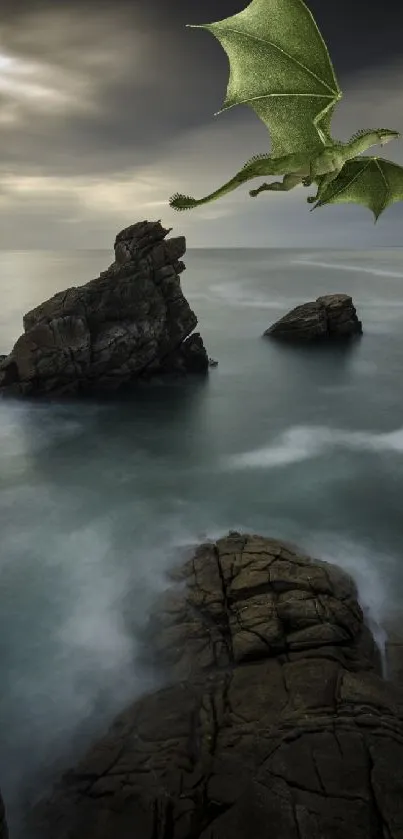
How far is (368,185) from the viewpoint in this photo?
1.74 meters

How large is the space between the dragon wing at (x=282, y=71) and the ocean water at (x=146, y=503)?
1423cm

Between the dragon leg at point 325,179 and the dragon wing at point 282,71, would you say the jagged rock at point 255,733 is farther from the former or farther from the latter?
the dragon wing at point 282,71

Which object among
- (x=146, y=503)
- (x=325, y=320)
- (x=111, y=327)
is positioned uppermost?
(x=325, y=320)

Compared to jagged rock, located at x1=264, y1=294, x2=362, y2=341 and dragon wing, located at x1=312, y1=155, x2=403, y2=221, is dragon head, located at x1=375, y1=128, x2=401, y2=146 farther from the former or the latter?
jagged rock, located at x1=264, y1=294, x2=362, y2=341

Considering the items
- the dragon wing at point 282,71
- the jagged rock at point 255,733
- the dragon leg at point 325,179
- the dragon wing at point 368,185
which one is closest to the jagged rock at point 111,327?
the jagged rock at point 255,733

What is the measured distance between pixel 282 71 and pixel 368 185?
0.47m

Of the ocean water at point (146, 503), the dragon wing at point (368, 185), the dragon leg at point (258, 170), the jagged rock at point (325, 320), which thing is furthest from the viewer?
the jagged rock at point (325, 320)

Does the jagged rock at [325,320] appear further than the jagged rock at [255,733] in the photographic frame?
Yes

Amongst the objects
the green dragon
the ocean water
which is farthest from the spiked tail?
the ocean water

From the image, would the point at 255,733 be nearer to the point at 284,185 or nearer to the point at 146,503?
the point at 284,185

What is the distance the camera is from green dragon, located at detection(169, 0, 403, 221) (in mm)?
1288

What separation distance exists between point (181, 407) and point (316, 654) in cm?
A: 2890

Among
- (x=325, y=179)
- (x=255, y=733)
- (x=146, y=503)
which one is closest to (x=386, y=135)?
(x=325, y=179)

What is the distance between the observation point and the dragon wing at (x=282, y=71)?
55.1 inches
